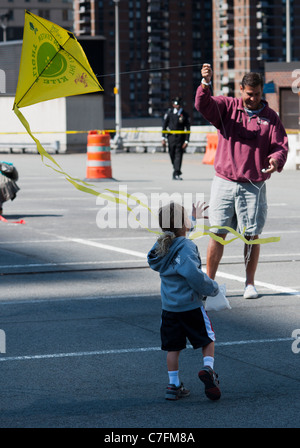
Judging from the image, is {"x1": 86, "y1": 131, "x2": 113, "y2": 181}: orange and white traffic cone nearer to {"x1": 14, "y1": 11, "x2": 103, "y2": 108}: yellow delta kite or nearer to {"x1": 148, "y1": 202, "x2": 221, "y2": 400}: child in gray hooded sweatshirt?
{"x1": 14, "y1": 11, "x2": 103, "y2": 108}: yellow delta kite

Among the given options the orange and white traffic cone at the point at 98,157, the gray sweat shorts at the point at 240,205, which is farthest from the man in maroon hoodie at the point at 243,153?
the orange and white traffic cone at the point at 98,157

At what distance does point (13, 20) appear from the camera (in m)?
169

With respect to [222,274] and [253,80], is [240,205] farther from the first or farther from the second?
[222,274]

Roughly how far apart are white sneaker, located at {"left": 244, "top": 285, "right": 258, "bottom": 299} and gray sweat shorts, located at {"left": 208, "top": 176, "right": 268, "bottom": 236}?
619 millimetres

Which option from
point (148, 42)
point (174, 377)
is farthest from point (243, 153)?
point (148, 42)

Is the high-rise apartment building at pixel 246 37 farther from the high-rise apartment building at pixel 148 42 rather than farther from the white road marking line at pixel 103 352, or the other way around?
the white road marking line at pixel 103 352

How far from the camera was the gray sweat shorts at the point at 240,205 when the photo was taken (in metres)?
8.76

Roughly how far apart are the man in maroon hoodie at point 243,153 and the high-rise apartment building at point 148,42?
172374mm

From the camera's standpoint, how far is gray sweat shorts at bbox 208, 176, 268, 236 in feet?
28.7

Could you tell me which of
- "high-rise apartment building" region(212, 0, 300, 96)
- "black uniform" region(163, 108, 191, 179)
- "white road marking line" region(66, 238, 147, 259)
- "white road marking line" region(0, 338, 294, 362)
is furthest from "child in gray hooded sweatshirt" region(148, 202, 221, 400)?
"high-rise apartment building" region(212, 0, 300, 96)

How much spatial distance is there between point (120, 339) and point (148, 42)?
18198 cm

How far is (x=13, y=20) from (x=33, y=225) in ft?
522

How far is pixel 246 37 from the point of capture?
17462cm
